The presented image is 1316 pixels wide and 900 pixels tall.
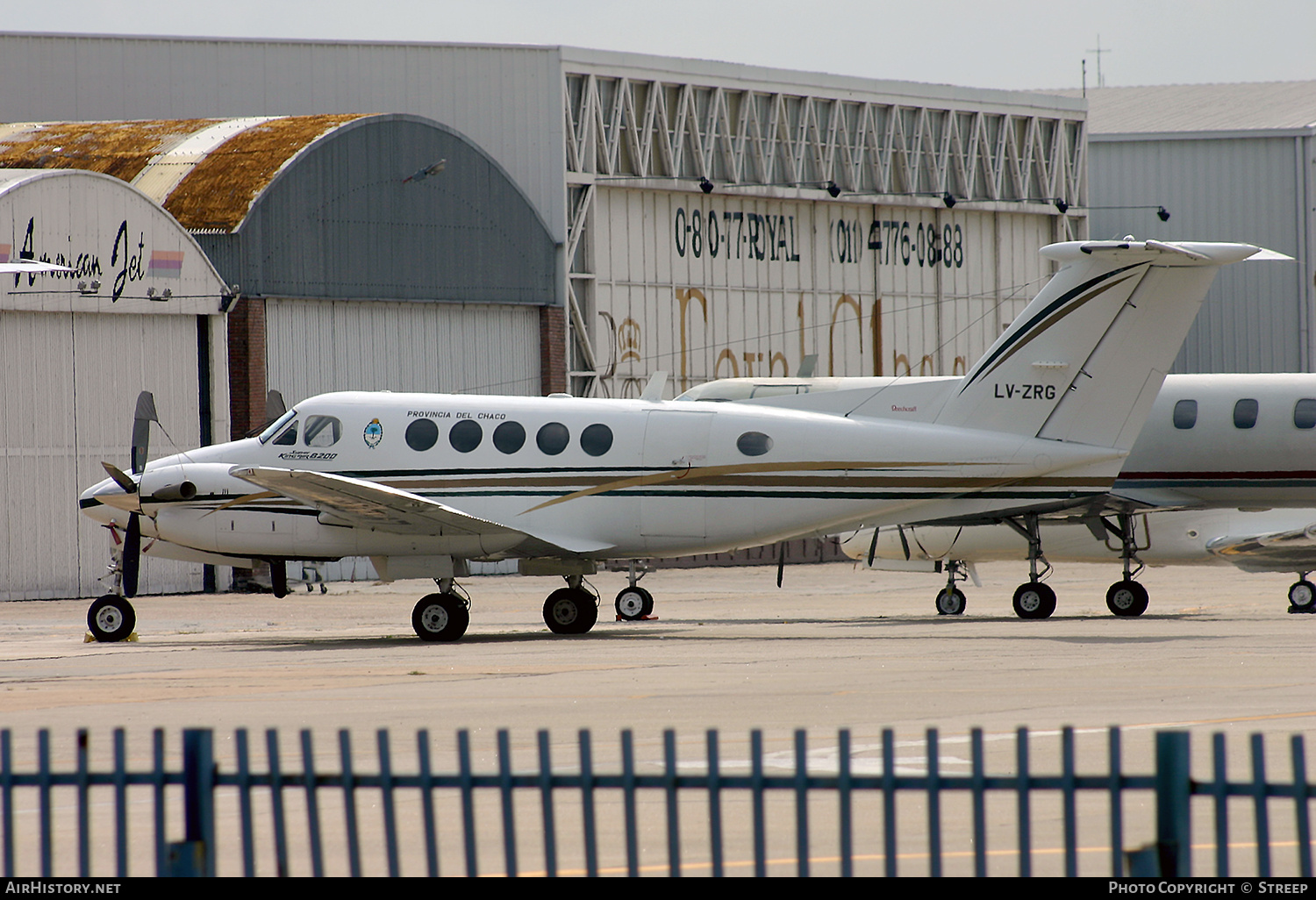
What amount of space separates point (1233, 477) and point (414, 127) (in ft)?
70.0

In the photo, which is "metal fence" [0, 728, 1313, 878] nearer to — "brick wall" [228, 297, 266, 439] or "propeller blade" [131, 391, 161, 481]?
"propeller blade" [131, 391, 161, 481]

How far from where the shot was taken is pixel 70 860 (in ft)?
27.2

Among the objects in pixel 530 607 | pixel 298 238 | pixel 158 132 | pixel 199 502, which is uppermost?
pixel 158 132

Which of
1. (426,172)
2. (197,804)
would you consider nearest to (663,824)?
(197,804)

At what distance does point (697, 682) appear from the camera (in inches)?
645

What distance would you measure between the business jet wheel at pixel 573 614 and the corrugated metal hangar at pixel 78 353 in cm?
1386

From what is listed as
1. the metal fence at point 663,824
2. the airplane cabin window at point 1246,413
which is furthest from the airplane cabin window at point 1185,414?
the metal fence at point 663,824

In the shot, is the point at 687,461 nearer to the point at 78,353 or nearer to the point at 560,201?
the point at 78,353

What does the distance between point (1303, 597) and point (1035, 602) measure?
524cm

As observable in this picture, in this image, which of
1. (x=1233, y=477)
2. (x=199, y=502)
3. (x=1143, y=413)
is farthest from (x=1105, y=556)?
(x=199, y=502)

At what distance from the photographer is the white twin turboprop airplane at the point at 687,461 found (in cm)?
2248

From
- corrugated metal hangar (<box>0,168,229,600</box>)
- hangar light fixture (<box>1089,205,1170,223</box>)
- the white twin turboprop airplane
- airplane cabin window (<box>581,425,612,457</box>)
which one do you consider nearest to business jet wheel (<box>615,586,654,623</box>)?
the white twin turboprop airplane

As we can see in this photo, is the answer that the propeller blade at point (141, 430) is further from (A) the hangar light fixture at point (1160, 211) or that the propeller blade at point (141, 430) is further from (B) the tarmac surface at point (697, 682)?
(A) the hangar light fixture at point (1160, 211)

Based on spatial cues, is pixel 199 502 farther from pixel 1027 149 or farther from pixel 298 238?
pixel 1027 149
